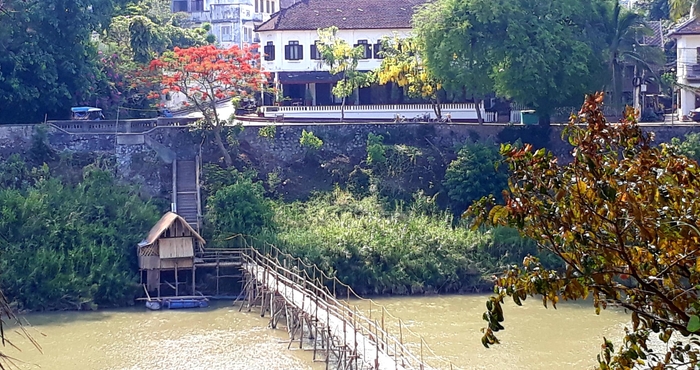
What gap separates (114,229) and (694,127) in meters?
18.3

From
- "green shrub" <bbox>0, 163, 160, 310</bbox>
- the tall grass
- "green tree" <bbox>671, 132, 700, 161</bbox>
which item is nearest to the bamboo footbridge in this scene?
the tall grass

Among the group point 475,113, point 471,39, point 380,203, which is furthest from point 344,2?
point 380,203

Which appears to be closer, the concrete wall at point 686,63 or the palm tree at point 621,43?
the palm tree at point 621,43

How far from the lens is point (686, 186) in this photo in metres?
6.42

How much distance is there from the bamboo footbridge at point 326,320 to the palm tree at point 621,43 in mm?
11979

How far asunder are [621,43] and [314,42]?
12653 mm

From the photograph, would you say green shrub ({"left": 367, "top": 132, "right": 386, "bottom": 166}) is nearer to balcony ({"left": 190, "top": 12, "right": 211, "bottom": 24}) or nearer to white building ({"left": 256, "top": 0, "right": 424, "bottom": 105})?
white building ({"left": 256, "top": 0, "right": 424, "bottom": 105})

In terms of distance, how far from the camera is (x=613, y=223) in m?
6.35

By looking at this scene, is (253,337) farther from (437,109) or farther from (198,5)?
(198,5)

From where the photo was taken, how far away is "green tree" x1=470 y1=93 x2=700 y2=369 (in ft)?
20.5

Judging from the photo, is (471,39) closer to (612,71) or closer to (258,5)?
(612,71)

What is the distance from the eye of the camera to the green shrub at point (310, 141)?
33.1 metres

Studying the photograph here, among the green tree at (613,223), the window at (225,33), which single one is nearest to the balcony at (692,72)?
the window at (225,33)

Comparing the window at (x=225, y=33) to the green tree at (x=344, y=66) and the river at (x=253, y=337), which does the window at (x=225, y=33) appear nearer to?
the green tree at (x=344, y=66)
